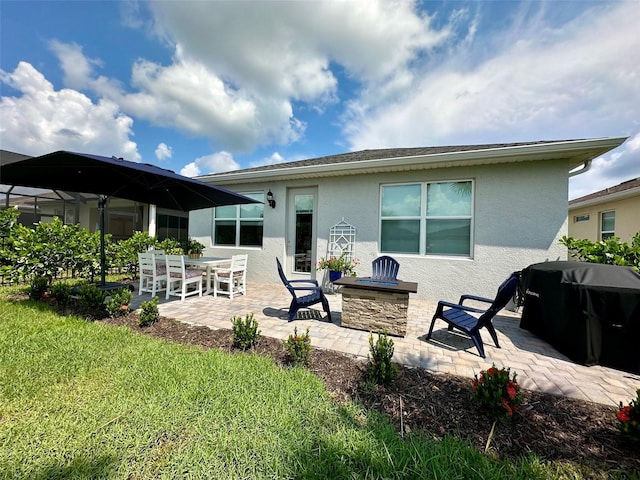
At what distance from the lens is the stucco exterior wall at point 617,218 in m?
8.32

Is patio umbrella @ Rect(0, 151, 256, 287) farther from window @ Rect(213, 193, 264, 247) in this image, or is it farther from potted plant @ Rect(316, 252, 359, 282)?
potted plant @ Rect(316, 252, 359, 282)

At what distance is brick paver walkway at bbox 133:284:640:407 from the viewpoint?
104 inches

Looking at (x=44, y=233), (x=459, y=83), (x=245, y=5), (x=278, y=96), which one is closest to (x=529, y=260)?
(x=459, y=83)

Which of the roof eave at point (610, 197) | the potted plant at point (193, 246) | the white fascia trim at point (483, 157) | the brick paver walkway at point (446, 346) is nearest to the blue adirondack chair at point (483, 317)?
the brick paver walkway at point (446, 346)

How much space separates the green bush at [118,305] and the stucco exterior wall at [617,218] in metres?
13.8

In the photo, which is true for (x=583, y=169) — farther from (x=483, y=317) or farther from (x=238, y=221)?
(x=238, y=221)

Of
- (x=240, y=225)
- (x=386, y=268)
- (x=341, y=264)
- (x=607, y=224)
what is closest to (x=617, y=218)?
(x=607, y=224)

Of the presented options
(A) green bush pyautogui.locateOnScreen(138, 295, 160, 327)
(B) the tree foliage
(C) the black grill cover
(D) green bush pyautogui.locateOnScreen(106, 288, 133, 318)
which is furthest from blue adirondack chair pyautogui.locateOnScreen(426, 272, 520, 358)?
(D) green bush pyautogui.locateOnScreen(106, 288, 133, 318)

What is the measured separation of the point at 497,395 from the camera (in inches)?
77.3

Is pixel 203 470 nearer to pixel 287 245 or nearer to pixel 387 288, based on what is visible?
pixel 387 288

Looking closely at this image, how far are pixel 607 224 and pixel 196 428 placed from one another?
14.8 meters

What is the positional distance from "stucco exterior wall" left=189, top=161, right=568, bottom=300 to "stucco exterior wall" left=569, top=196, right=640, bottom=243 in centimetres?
573

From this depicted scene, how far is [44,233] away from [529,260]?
11.2 metres

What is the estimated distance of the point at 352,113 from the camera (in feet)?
30.7
